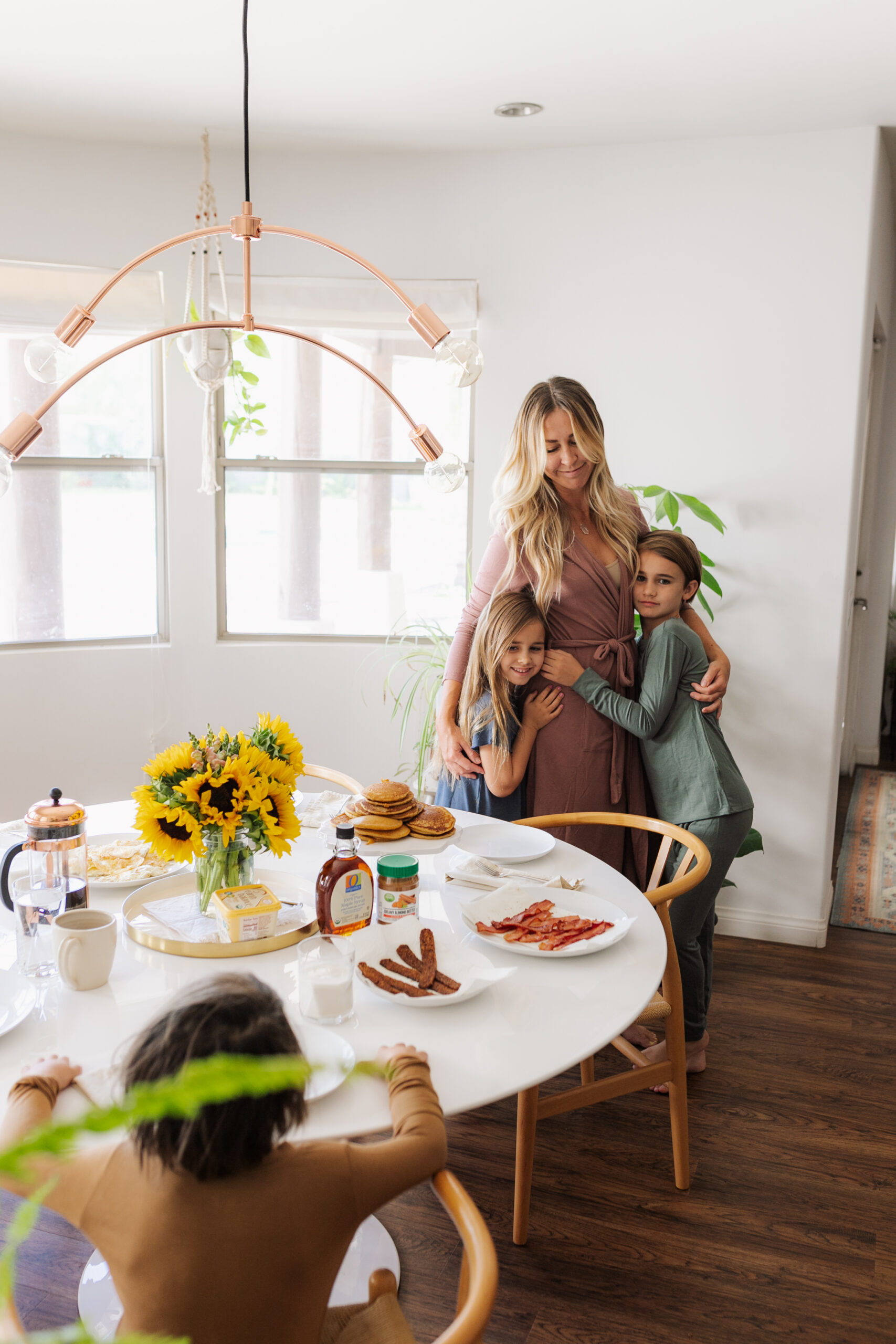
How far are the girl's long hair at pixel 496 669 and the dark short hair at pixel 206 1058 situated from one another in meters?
1.46

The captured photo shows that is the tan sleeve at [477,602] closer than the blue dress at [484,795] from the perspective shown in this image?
No

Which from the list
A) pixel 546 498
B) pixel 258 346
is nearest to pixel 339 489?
pixel 258 346

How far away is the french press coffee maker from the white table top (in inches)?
3.7

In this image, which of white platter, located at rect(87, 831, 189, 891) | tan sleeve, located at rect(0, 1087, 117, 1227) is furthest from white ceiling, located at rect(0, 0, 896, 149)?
tan sleeve, located at rect(0, 1087, 117, 1227)

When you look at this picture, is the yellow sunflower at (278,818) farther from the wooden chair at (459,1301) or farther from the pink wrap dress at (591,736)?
the pink wrap dress at (591,736)

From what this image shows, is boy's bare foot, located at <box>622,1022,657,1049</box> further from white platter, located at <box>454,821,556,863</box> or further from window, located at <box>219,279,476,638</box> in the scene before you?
window, located at <box>219,279,476,638</box>

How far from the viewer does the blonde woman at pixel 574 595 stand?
2.39 meters

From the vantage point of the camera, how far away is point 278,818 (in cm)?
151

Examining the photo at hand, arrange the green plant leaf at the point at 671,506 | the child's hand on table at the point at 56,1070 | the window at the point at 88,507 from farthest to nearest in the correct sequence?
the window at the point at 88,507, the green plant leaf at the point at 671,506, the child's hand on table at the point at 56,1070

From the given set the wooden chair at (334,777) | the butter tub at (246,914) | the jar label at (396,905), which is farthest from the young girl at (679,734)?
the butter tub at (246,914)

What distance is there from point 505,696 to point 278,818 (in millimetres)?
925

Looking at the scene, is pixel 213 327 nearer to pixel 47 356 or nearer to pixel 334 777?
pixel 47 356

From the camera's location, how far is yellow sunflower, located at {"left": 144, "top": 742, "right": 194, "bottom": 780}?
4.84ft

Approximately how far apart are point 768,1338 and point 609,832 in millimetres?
1045
